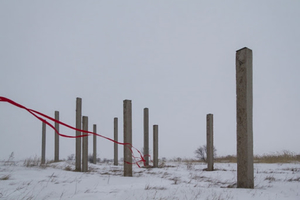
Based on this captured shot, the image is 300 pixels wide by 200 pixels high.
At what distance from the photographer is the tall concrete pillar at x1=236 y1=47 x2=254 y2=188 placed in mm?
4574

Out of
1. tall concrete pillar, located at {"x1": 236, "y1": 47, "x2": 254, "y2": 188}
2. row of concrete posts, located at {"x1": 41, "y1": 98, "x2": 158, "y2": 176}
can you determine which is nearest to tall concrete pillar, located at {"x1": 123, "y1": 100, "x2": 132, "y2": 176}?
row of concrete posts, located at {"x1": 41, "y1": 98, "x2": 158, "y2": 176}

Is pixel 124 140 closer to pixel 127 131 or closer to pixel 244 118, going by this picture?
pixel 127 131

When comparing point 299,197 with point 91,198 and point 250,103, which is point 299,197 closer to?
point 250,103

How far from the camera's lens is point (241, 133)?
15.3ft

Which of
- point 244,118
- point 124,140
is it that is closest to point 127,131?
point 124,140

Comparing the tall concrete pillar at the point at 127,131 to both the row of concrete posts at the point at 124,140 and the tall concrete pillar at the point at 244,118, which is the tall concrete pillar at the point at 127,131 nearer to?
the row of concrete posts at the point at 124,140

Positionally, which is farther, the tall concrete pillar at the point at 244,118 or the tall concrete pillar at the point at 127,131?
the tall concrete pillar at the point at 127,131

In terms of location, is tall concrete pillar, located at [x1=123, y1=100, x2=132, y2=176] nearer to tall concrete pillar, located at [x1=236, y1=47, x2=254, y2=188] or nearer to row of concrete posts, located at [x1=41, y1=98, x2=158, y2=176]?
row of concrete posts, located at [x1=41, y1=98, x2=158, y2=176]

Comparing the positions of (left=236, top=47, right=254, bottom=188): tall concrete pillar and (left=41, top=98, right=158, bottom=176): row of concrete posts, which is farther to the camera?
(left=41, top=98, right=158, bottom=176): row of concrete posts

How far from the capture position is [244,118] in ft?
15.2

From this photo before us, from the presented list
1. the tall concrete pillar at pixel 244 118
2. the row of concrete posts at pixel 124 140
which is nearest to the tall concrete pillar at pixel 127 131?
the row of concrete posts at pixel 124 140

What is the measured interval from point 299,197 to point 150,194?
209 centimetres

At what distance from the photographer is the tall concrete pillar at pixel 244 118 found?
457cm

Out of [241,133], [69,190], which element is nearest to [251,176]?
[241,133]
